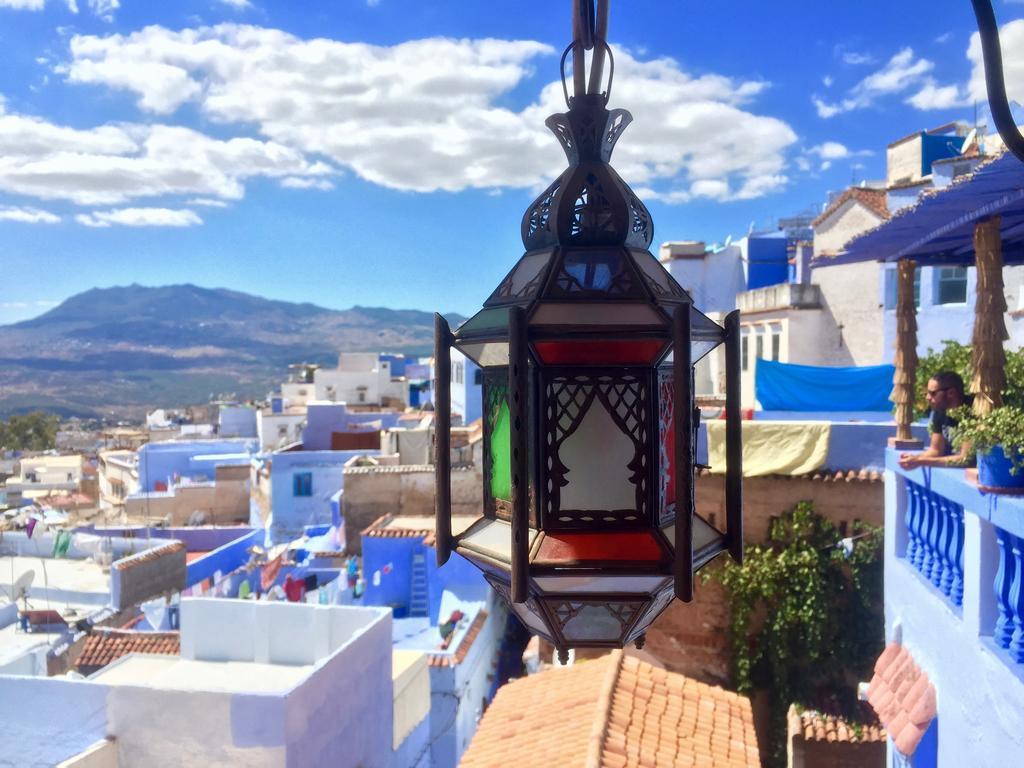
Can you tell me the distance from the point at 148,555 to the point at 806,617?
561 inches

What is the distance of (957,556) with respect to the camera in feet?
16.5

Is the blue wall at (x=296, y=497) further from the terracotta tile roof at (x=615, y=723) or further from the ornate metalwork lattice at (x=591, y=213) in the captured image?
the ornate metalwork lattice at (x=591, y=213)

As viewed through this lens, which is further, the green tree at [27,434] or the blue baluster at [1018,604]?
the green tree at [27,434]

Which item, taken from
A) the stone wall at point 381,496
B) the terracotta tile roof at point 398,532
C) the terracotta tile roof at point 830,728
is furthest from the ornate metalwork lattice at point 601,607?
the stone wall at point 381,496

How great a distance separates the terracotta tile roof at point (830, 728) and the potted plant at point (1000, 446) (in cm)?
573

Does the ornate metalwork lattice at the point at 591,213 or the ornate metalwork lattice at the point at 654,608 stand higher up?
the ornate metalwork lattice at the point at 591,213

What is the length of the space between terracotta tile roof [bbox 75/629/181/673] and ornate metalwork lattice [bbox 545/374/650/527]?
13066 millimetres

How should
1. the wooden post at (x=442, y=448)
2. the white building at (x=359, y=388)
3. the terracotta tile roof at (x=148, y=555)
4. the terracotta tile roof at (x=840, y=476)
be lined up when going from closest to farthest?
the wooden post at (x=442, y=448), the terracotta tile roof at (x=840, y=476), the terracotta tile roof at (x=148, y=555), the white building at (x=359, y=388)

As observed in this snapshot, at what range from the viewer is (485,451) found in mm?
2457

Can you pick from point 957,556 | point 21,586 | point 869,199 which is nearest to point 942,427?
point 957,556

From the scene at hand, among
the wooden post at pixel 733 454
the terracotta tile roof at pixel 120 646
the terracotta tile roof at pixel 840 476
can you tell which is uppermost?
the wooden post at pixel 733 454

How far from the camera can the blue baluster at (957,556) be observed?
16.2 feet

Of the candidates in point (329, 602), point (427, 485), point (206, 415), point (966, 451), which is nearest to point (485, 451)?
point (966, 451)

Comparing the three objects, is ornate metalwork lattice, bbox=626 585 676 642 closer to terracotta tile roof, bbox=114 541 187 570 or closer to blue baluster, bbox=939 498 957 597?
blue baluster, bbox=939 498 957 597
